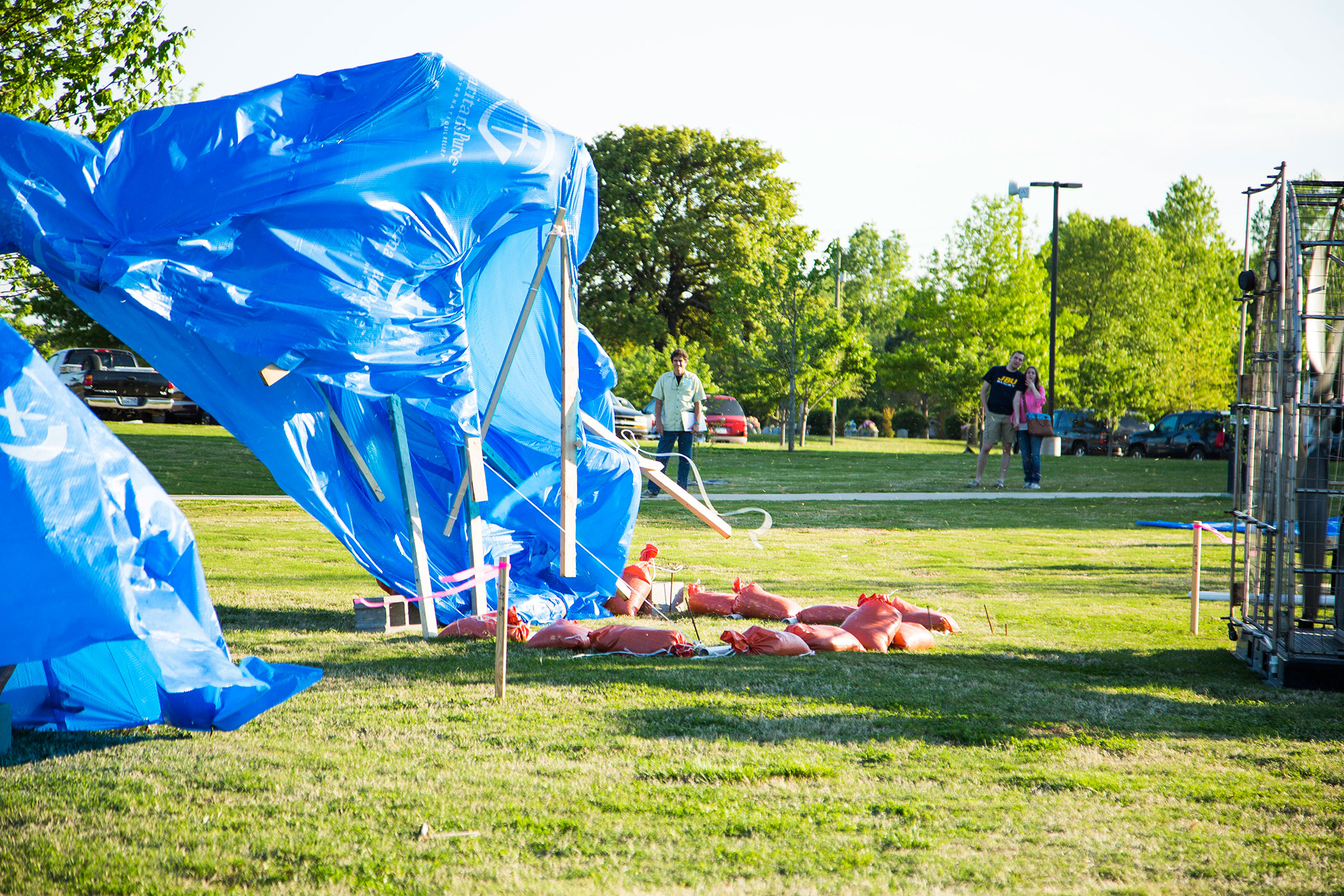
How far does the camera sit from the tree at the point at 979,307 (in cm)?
3953

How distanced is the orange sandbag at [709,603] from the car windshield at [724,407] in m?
33.1

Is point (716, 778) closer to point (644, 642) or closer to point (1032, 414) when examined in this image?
point (644, 642)

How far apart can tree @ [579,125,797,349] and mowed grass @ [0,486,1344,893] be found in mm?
35687

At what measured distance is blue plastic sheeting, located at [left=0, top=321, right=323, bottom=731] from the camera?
3924mm

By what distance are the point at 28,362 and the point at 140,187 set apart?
4.68 feet

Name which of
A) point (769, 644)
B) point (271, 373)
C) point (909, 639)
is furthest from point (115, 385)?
point (909, 639)

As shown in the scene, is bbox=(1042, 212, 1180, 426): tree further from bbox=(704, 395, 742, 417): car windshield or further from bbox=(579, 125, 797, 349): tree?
bbox=(579, 125, 797, 349): tree

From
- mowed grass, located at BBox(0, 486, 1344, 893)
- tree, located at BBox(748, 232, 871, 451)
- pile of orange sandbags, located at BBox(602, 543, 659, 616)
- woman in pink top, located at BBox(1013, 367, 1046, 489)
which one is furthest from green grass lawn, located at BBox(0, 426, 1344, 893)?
tree, located at BBox(748, 232, 871, 451)

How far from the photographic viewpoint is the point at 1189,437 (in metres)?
33.8

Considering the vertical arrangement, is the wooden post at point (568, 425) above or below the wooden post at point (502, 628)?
above

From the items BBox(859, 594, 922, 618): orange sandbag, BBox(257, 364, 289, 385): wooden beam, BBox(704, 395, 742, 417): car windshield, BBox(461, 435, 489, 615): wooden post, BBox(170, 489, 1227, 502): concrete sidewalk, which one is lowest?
BBox(859, 594, 922, 618): orange sandbag

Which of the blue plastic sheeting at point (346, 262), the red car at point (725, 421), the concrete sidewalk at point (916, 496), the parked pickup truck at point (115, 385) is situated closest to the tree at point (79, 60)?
the concrete sidewalk at point (916, 496)

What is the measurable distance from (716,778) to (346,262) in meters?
3.25

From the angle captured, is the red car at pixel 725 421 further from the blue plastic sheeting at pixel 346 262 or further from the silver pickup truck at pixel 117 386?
the blue plastic sheeting at pixel 346 262
